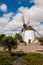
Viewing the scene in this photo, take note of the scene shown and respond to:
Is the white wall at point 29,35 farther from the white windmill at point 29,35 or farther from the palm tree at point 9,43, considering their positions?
the palm tree at point 9,43

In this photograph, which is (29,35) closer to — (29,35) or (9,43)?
(29,35)

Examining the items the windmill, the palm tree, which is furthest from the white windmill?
the palm tree

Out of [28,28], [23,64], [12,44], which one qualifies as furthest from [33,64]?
[28,28]

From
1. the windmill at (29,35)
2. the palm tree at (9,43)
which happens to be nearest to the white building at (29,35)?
the windmill at (29,35)

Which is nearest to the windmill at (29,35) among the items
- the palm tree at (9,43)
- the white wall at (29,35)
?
the white wall at (29,35)

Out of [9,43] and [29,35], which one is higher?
[29,35]

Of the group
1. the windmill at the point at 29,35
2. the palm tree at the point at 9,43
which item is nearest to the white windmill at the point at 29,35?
the windmill at the point at 29,35

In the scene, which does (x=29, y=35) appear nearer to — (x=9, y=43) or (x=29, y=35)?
(x=29, y=35)

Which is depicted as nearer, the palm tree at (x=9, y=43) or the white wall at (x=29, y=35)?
the palm tree at (x=9, y=43)

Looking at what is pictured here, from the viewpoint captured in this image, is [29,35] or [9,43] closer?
[9,43]

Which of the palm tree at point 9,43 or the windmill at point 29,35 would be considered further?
the windmill at point 29,35

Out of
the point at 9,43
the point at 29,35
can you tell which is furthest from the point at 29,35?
the point at 9,43

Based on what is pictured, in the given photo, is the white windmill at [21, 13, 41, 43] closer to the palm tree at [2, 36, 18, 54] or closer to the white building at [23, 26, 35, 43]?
the white building at [23, 26, 35, 43]

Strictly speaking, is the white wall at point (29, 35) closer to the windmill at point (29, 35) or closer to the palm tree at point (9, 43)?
the windmill at point (29, 35)
